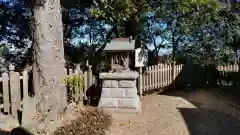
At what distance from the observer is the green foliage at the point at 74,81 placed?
7734 millimetres

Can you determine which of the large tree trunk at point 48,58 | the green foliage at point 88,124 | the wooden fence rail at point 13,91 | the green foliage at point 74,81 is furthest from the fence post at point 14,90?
the green foliage at point 74,81

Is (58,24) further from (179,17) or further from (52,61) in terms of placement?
(179,17)

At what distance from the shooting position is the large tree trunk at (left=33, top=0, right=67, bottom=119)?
6.48 metres

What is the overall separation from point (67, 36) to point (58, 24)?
6499 mm

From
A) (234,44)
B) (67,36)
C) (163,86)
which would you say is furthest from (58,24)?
(234,44)

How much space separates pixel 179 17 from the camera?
12859 millimetres

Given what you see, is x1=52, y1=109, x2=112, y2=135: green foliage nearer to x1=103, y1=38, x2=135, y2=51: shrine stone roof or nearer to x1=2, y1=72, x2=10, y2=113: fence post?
x1=2, y1=72, x2=10, y2=113: fence post

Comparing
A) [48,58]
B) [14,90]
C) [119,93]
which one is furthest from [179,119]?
[14,90]

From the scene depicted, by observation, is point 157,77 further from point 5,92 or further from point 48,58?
point 5,92

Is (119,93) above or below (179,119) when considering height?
above

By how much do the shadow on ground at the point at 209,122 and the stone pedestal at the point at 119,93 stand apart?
1312mm

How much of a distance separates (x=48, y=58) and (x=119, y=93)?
2.18 meters

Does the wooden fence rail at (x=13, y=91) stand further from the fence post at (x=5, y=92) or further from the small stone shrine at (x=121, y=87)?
the small stone shrine at (x=121, y=87)

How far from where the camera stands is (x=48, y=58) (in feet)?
21.7
